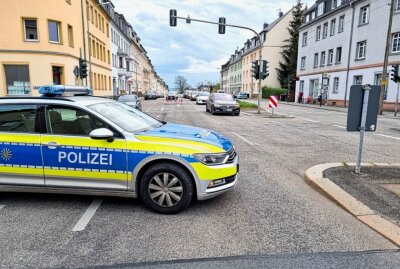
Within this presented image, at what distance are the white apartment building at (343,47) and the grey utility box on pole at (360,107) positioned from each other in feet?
81.2

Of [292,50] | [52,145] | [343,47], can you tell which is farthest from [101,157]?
[292,50]

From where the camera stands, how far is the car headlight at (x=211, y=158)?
428 centimetres

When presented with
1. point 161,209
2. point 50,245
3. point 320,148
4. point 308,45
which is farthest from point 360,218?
point 308,45

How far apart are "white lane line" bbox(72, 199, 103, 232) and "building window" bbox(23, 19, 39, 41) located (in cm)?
2542

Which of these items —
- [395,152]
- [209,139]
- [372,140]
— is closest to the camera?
[209,139]

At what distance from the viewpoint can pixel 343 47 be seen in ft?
114

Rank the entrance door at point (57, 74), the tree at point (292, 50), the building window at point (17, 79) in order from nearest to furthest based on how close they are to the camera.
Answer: the building window at point (17, 79) → the entrance door at point (57, 74) → the tree at point (292, 50)

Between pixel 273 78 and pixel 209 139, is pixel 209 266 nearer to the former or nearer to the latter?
pixel 209 139

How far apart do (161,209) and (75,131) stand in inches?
64.3

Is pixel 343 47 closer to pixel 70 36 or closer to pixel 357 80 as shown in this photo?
pixel 357 80

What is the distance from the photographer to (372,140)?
36.4 ft

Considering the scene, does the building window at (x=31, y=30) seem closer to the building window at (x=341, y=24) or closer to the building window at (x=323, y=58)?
the building window at (x=341, y=24)

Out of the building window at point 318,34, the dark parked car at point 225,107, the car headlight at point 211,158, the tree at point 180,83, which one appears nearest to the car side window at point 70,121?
the car headlight at point 211,158

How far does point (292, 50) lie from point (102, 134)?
185 ft
